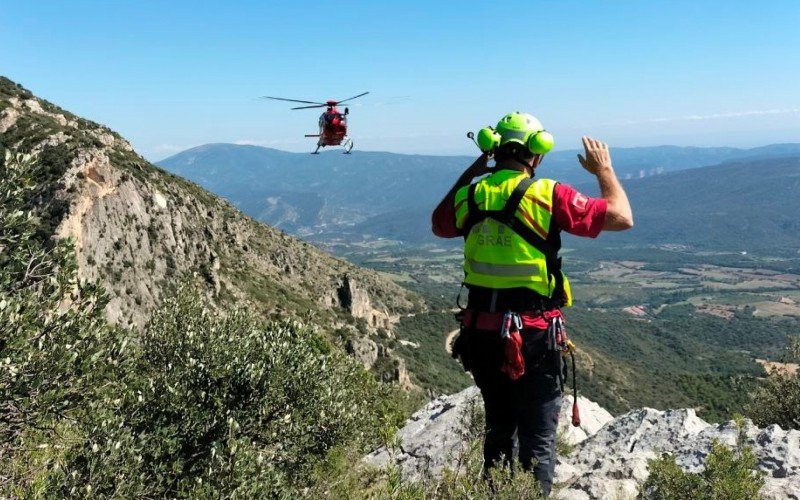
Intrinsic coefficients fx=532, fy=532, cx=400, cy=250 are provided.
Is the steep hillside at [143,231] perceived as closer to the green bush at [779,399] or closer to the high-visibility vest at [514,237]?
the green bush at [779,399]

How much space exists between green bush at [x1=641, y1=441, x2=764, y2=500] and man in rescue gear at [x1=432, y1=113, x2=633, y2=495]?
56.8 inches

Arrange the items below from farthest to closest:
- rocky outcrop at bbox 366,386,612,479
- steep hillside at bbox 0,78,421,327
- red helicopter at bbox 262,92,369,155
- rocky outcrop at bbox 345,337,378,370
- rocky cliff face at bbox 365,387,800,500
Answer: rocky outcrop at bbox 345,337,378,370 < steep hillside at bbox 0,78,421,327 < red helicopter at bbox 262,92,369,155 < rocky outcrop at bbox 366,386,612,479 < rocky cliff face at bbox 365,387,800,500

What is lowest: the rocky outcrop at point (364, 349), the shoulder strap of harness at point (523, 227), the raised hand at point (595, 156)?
the rocky outcrop at point (364, 349)

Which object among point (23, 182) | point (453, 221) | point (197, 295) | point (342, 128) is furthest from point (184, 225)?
point (453, 221)

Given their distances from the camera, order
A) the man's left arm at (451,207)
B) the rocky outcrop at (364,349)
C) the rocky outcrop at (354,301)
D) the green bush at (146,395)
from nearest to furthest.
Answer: the man's left arm at (451,207) → the green bush at (146,395) → the rocky outcrop at (364,349) → the rocky outcrop at (354,301)

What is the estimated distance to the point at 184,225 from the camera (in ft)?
238

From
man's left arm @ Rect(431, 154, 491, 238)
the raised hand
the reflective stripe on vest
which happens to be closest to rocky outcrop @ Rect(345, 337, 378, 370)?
man's left arm @ Rect(431, 154, 491, 238)

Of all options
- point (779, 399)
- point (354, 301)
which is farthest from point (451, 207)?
point (354, 301)

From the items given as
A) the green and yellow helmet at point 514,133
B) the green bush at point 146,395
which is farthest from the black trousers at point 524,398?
the green and yellow helmet at point 514,133

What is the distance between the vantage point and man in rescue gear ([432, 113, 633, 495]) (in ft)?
19.1

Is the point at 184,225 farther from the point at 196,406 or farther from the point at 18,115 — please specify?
the point at 196,406

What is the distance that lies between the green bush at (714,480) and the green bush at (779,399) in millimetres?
8910

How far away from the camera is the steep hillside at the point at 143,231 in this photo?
2105 inches

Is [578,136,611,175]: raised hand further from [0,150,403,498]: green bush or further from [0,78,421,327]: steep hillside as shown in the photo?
[0,78,421,327]: steep hillside
